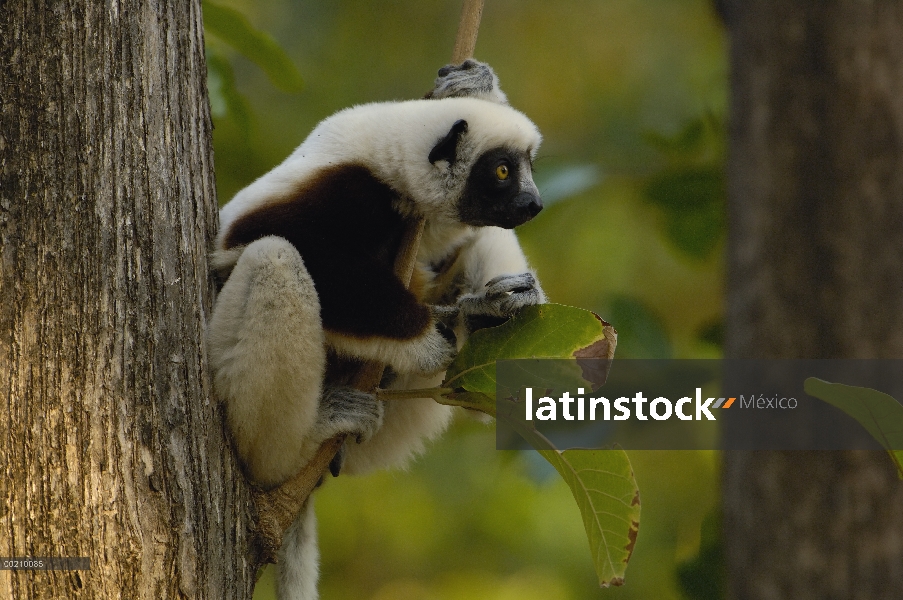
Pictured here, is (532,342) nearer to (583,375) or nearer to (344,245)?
(583,375)

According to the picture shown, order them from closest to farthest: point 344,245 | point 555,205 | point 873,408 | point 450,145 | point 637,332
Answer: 1. point 873,408
2. point 344,245
3. point 450,145
4. point 637,332
5. point 555,205

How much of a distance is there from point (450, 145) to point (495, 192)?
0.33m

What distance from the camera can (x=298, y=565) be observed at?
408cm

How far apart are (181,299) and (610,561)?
70.9 inches

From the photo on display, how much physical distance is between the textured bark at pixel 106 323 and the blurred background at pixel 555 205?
2.83 m

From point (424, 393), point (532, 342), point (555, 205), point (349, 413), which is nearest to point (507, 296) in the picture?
point (532, 342)

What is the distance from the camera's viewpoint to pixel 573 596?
7.54 m

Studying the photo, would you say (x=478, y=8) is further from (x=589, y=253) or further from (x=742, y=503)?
(x=589, y=253)

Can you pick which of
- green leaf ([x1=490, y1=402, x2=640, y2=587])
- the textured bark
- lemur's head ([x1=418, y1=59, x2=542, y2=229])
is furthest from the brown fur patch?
green leaf ([x1=490, y1=402, x2=640, y2=587])

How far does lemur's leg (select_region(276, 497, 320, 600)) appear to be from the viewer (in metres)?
4.06

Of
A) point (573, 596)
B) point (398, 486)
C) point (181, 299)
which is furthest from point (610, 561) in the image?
point (398, 486)

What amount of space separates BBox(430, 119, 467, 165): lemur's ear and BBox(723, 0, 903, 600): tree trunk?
1.63 m

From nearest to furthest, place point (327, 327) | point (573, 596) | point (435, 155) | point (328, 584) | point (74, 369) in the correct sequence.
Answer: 1. point (74, 369)
2. point (327, 327)
3. point (435, 155)
4. point (573, 596)
5. point (328, 584)

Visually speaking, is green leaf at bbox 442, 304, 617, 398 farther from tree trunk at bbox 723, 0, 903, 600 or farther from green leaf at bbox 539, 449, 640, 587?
tree trunk at bbox 723, 0, 903, 600
